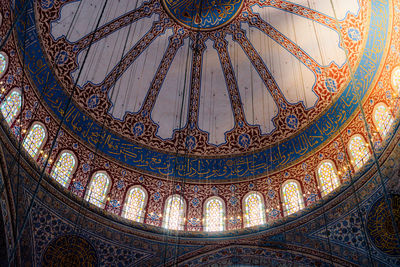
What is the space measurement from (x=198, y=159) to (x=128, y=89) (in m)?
3.26

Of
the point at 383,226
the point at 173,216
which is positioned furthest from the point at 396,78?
the point at 173,216

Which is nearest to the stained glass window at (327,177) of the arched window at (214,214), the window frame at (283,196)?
the window frame at (283,196)

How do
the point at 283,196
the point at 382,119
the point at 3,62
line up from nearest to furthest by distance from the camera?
1. the point at 3,62
2. the point at 382,119
3. the point at 283,196

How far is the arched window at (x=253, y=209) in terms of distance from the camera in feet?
35.1

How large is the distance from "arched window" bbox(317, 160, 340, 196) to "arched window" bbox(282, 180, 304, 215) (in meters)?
0.69

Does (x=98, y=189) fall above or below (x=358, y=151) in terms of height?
below

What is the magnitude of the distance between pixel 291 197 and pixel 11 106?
769 cm

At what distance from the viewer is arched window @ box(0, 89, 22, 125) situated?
28.2 feet

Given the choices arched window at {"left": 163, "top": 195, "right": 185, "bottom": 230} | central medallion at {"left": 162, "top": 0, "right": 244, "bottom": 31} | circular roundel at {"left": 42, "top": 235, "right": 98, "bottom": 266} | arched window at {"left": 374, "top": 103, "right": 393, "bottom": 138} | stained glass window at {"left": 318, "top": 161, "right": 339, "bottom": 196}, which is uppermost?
central medallion at {"left": 162, "top": 0, "right": 244, "bottom": 31}

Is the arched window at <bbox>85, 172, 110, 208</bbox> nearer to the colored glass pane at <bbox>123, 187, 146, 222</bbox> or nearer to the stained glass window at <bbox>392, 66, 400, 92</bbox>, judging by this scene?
the colored glass pane at <bbox>123, 187, 146, 222</bbox>

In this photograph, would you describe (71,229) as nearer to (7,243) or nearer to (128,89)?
(7,243)

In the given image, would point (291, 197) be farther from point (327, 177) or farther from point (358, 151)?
point (358, 151)

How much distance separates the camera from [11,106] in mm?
8891

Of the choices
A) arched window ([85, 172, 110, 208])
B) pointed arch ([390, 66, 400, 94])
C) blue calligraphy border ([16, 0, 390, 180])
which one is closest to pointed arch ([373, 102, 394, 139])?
pointed arch ([390, 66, 400, 94])
